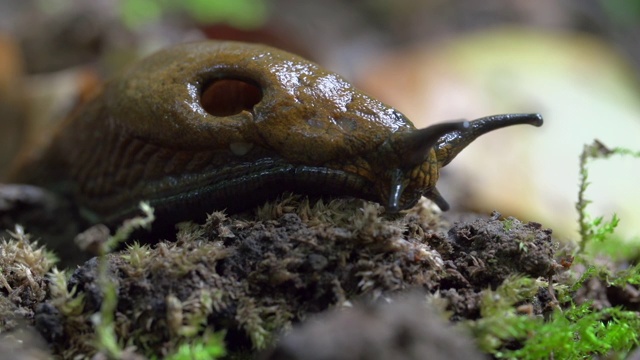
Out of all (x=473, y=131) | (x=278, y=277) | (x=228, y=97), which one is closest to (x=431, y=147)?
(x=473, y=131)

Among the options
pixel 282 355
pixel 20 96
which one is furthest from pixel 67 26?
pixel 282 355

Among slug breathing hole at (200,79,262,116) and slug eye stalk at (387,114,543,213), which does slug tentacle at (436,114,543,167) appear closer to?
slug eye stalk at (387,114,543,213)

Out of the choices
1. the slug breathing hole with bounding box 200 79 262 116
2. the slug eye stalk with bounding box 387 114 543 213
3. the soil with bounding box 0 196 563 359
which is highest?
the slug eye stalk with bounding box 387 114 543 213

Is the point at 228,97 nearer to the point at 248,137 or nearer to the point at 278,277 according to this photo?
the point at 248,137

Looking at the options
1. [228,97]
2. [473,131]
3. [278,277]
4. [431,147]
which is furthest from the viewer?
[228,97]

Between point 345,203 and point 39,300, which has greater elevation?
point 345,203

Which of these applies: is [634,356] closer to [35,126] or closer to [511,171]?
[511,171]

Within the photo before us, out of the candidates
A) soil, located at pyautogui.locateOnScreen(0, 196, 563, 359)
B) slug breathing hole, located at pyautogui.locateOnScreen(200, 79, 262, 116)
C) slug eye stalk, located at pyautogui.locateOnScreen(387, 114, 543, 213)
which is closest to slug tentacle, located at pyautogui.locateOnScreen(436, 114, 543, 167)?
slug eye stalk, located at pyautogui.locateOnScreen(387, 114, 543, 213)

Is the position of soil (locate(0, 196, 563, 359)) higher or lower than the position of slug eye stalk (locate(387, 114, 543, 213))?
lower
